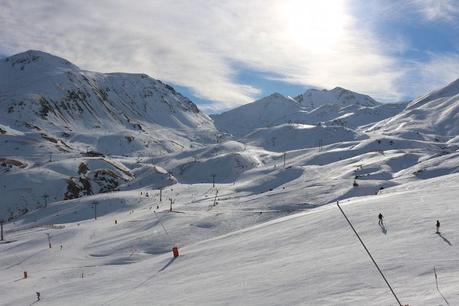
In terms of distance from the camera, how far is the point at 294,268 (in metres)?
25.5

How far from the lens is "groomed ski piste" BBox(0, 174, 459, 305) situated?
19544 millimetres

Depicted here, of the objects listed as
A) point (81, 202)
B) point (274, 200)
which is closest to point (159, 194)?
point (81, 202)

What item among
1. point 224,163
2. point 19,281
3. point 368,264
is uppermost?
point 224,163

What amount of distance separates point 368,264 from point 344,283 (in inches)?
111

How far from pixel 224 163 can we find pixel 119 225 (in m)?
117

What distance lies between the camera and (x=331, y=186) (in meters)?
91.2

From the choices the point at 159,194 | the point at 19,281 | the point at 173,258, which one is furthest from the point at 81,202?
the point at 173,258

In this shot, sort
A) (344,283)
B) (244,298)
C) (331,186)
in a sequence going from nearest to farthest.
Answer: (344,283), (244,298), (331,186)

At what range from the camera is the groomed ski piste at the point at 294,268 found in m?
19.5

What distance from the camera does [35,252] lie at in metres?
58.4

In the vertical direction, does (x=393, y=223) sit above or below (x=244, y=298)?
above

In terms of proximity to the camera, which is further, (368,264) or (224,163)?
(224,163)

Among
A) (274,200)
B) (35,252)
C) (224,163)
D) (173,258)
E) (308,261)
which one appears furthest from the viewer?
(224,163)

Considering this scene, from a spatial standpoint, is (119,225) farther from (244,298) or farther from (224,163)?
(224,163)
